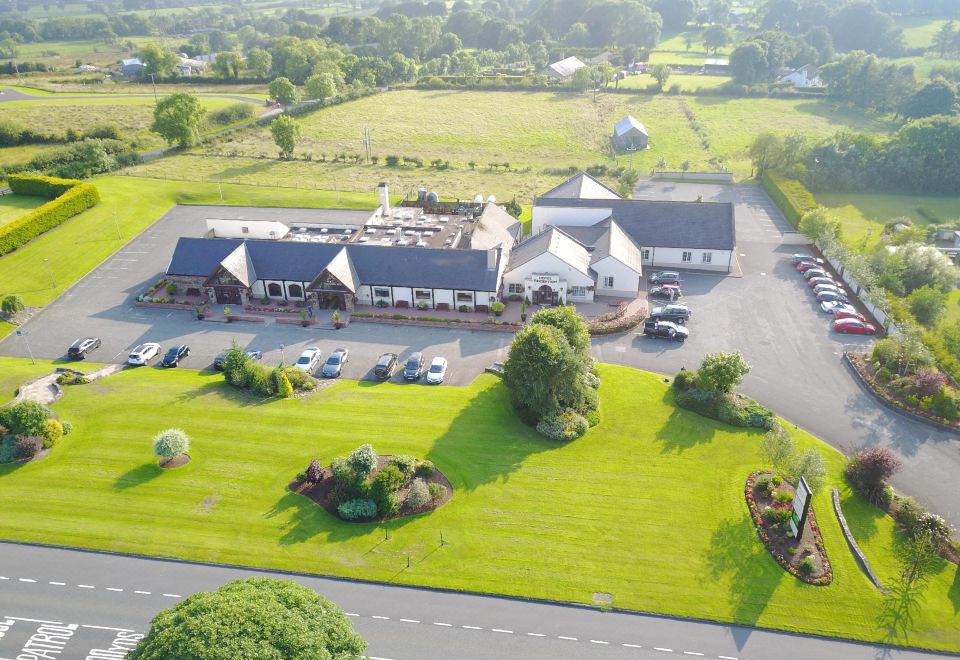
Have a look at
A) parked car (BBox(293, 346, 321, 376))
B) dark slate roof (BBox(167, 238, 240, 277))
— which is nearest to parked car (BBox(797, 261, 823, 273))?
parked car (BBox(293, 346, 321, 376))

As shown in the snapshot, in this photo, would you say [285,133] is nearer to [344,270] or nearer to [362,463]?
[344,270]

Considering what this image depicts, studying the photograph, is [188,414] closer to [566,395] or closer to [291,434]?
[291,434]

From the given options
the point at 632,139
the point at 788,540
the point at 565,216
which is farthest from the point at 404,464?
the point at 632,139

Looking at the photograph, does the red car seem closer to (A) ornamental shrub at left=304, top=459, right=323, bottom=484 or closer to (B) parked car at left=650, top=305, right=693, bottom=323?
(B) parked car at left=650, top=305, right=693, bottom=323

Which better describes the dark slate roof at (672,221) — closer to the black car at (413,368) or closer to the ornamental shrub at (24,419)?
the black car at (413,368)

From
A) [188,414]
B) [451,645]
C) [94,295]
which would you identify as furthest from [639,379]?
[94,295]

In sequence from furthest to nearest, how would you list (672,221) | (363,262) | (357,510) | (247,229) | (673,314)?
1. (247,229)
2. (672,221)
3. (363,262)
4. (673,314)
5. (357,510)
